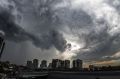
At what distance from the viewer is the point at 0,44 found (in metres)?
89.1

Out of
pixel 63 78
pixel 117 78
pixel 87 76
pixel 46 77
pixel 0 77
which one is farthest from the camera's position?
pixel 46 77

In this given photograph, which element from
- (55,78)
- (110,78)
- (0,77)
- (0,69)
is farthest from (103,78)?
(0,69)

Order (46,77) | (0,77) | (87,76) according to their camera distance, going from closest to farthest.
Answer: (0,77), (87,76), (46,77)

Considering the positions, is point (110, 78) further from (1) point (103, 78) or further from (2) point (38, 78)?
(2) point (38, 78)

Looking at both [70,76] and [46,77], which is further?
[46,77]

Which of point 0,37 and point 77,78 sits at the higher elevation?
point 0,37

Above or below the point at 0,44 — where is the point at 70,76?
below

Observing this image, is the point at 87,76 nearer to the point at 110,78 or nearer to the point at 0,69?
the point at 110,78

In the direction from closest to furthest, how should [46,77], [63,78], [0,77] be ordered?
[0,77], [63,78], [46,77]

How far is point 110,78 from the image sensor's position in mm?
92250

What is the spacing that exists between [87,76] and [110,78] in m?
11.8

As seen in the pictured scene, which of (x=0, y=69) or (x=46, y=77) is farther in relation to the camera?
(x=46, y=77)

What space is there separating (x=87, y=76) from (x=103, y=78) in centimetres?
1159

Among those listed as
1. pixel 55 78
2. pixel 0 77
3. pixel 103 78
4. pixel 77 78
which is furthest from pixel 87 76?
pixel 0 77
